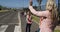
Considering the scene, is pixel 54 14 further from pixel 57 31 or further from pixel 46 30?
pixel 57 31

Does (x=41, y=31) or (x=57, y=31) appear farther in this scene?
(x=57, y=31)

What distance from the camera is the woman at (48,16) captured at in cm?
448

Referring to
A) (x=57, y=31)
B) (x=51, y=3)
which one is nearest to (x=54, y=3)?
(x=51, y=3)

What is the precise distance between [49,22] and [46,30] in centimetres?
18

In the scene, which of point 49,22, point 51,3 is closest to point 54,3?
point 51,3

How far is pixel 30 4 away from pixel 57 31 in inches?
422

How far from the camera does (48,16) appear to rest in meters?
4.61

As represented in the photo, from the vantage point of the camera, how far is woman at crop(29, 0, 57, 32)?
448cm

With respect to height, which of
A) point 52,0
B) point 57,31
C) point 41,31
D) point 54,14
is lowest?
point 57,31

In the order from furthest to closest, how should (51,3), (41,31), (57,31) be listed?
(57,31)
(41,31)
(51,3)

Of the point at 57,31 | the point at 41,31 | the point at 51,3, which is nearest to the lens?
the point at 51,3

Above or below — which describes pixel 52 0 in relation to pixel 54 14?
above

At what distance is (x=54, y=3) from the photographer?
450 centimetres

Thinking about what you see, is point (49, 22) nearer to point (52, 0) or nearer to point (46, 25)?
point (46, 25)
